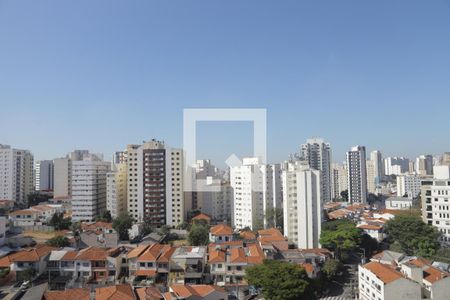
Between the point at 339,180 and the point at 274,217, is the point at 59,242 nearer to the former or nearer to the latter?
the point at 274,217

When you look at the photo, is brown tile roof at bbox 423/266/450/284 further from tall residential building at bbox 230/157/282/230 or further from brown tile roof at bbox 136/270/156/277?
tall residential building at bbox 230/157/282/230

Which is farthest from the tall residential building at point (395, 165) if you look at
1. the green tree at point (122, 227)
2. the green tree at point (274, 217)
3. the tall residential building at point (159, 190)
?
the green tree at point (122, 227)

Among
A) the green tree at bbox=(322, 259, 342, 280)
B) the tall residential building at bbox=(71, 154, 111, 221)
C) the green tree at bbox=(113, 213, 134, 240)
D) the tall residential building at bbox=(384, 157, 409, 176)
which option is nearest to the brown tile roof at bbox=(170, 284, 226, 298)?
the green tree at bbox=(322, 259, 342, 280)

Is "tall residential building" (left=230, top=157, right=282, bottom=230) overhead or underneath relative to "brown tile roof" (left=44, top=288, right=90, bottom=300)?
overhead

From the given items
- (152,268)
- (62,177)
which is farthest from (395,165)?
(152,268)

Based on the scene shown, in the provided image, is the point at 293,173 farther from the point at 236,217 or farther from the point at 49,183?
the point at 49,183

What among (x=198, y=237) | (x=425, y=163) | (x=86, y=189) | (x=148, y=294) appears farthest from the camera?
(x=425, y=163)

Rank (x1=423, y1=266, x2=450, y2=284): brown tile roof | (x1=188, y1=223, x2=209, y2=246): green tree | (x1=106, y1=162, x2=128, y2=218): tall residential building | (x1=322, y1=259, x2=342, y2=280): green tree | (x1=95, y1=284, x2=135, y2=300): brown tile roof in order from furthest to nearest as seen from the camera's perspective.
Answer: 1. (x1=106, y1=162, x2=128, y2=218): tall residential building
2. (x1=188, y1=223, x2=209, y2=246): green tree
3. (x1=322, y1=259, x2=342, y2=280): green tree
4. (x1=423, y1=266, x2=450, y2=284): brown tile roof
5. (x1=95, y1=284, x2=135, y2=300): brown tile roof
